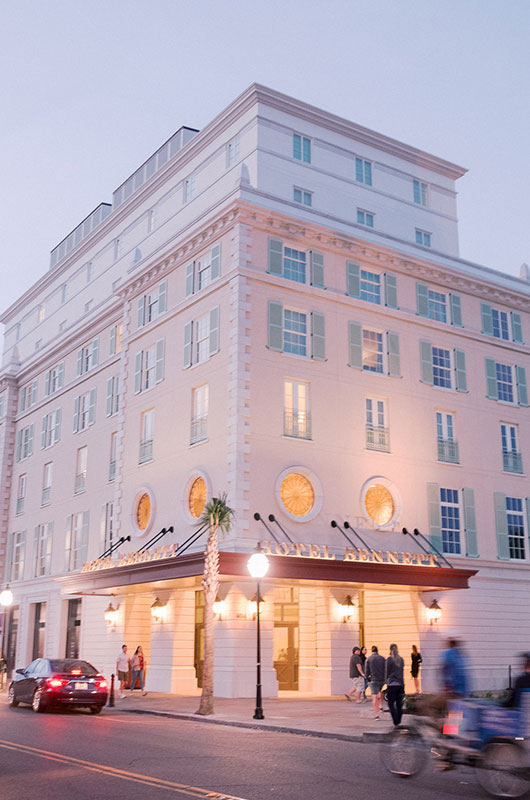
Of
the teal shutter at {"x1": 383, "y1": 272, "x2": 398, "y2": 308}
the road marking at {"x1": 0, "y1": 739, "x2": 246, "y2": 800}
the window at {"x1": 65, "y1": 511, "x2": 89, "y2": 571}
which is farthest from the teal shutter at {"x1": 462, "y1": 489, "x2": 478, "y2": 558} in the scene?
the road marking at {"x1": 0, "y1": 739, "x2": 246, "y2": 800}

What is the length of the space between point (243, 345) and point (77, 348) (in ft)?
57.5

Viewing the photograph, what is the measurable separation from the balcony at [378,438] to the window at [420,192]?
13818 mm

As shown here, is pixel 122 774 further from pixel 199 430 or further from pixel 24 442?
pixel 24 442

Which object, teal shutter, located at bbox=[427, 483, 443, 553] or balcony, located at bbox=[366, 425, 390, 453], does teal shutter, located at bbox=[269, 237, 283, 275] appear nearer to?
balcony, located at bbox=[366, 425, 390, 453]

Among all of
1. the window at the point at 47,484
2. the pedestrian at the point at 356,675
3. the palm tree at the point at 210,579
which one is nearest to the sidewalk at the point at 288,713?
the pedestrian at the point at 356,675

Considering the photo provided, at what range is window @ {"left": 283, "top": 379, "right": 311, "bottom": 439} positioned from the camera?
29828 mm

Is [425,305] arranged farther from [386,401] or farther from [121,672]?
[121,672]

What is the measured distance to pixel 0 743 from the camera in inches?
563

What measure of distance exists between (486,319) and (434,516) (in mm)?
9758

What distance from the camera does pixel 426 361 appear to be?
1353 inches

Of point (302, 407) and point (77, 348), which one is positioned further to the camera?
point (77, 348)

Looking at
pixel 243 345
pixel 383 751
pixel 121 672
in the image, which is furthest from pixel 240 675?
pixel 383 751

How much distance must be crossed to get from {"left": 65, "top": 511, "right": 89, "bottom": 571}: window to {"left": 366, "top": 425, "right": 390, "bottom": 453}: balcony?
14.6 metres

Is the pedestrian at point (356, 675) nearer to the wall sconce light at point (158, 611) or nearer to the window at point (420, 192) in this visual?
the wall sconce light at point (158, 611)
